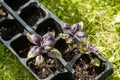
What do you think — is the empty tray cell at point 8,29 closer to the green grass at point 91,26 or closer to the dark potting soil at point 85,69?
the green grass at point 91,26

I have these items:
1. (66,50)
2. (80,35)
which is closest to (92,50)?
(80,35)

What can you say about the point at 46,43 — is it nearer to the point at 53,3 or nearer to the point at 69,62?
the point at 69,62

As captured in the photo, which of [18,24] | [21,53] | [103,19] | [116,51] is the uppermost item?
[18,24]

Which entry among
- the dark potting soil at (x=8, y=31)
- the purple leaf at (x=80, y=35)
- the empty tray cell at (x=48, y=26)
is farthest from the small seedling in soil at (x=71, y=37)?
the dark potting soil at (x=8, y=31)

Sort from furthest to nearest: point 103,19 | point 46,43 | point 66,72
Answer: point 103,19 < point 66,72 < point 46,43

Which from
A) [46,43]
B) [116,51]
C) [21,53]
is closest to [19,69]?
[21,53]

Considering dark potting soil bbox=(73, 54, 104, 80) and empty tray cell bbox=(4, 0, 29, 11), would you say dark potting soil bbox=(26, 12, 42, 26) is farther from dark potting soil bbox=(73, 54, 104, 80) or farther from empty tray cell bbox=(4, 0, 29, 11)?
dark potting soil bbox=(73, 54, 104, 80)
